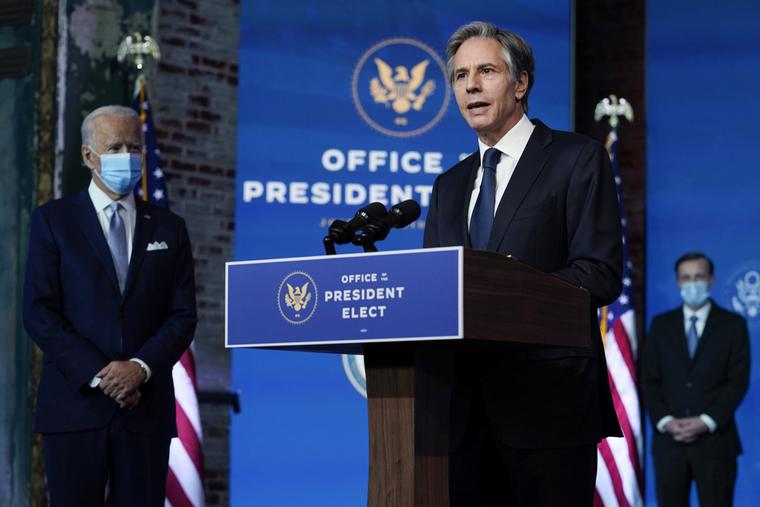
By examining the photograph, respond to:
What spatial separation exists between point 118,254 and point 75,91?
249 cm

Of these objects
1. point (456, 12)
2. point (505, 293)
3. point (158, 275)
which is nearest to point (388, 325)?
point (505, 293)

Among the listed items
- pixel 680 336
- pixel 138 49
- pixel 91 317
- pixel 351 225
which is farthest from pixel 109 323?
pixel 680 336

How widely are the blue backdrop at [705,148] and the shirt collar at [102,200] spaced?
14.3 feet

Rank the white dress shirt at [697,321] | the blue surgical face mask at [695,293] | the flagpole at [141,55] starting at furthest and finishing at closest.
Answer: the blue surgical face mask at [695,293], the white dress shirt at [697,321], the flagpole at [141,55]

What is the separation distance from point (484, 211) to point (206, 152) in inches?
175

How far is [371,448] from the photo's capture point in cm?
259

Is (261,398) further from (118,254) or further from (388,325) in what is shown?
(388,325)

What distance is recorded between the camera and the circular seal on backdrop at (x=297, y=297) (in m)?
2.55

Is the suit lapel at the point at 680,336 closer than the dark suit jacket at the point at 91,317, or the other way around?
the dark suit jacket at the point at 91,317

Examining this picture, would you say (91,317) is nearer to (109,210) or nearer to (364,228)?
(109,210)

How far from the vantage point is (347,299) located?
2.49 metres

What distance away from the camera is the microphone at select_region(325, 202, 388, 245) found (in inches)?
105

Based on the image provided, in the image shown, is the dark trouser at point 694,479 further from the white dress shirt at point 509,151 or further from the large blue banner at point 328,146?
the white dress shirt at point 509,151

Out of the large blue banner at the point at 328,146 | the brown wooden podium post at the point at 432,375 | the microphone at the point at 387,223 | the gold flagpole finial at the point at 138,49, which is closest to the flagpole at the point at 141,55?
the gold flagpole finial at the point at 138,49
